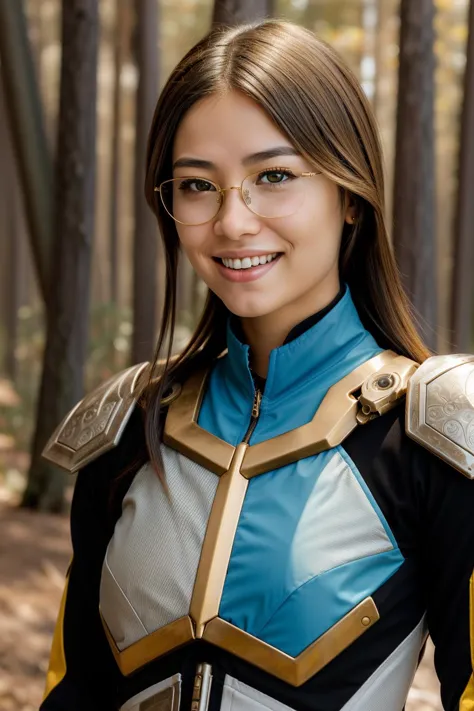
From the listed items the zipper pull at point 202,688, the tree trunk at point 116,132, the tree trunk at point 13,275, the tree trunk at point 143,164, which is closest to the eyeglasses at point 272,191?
the zipper pull at point 202,688

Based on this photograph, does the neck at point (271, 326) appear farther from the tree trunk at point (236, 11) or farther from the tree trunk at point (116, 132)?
the tree trunk at point (116, 132)

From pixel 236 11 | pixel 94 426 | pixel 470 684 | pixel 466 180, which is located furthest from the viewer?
pixel 466 180

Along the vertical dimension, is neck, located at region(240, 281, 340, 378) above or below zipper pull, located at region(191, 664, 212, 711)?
above

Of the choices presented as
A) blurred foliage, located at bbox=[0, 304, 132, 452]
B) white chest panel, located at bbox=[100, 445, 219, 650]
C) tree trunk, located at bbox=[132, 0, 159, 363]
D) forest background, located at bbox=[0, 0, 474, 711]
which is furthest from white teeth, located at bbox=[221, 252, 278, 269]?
blurred foliage, located at bbox=[0, 304, 132, 452]

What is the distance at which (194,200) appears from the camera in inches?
66.3

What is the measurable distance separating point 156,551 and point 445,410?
557 mm

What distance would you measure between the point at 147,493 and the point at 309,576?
358 millimetres

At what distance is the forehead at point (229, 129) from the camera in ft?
5.23

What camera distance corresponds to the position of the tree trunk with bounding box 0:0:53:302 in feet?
20.4

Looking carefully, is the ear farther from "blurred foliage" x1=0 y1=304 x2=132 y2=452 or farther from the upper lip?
"blurred foliage" x1=0 y1=304 x2=132 y2=452

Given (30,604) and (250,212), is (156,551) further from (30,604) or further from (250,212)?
(30,604)

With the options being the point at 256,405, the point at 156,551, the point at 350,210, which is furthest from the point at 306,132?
the point at 156,551

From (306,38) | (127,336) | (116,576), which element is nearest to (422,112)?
(306,38)

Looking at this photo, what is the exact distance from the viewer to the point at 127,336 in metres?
10.9
